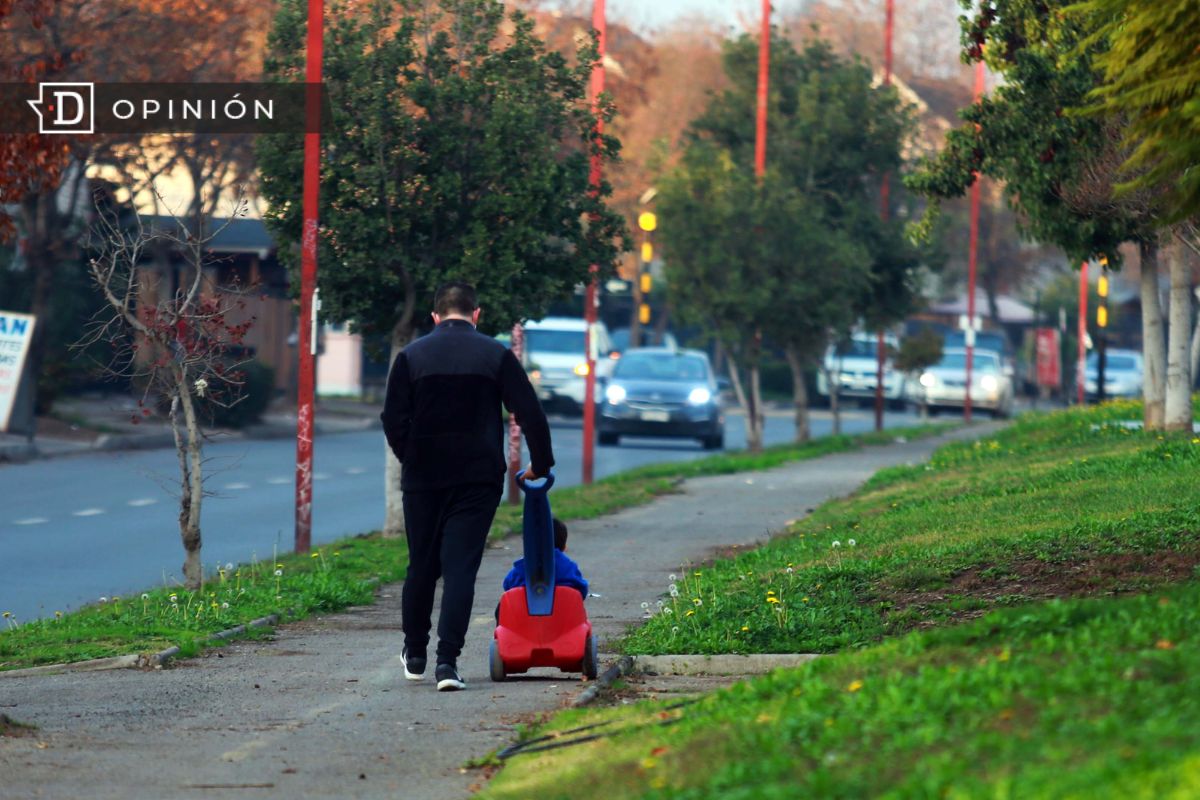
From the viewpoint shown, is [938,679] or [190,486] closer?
[938,679]

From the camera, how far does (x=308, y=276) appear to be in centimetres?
1518

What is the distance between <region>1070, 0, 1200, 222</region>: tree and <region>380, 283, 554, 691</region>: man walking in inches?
112

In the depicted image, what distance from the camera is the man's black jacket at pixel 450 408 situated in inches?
335

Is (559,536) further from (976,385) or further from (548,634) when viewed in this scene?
(976,385)

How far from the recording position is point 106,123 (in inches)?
1091

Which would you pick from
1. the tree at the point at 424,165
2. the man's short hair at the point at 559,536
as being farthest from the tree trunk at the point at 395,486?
the man's short hair at the point at 559,536

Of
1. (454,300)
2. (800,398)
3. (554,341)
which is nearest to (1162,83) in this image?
(454,300)

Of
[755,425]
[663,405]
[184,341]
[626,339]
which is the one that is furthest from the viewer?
[626,339]

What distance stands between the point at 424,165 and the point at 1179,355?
1091cm

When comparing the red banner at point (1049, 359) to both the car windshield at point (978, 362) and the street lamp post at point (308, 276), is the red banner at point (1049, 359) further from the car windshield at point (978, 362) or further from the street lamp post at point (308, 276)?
the street lamp post at point (308, 276)

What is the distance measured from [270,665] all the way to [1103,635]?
4.63m

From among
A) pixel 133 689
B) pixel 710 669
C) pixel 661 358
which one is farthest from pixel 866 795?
pixel 661 358

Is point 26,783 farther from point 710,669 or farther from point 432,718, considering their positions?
point 710,669

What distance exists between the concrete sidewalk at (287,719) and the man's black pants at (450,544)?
330 millimetres
